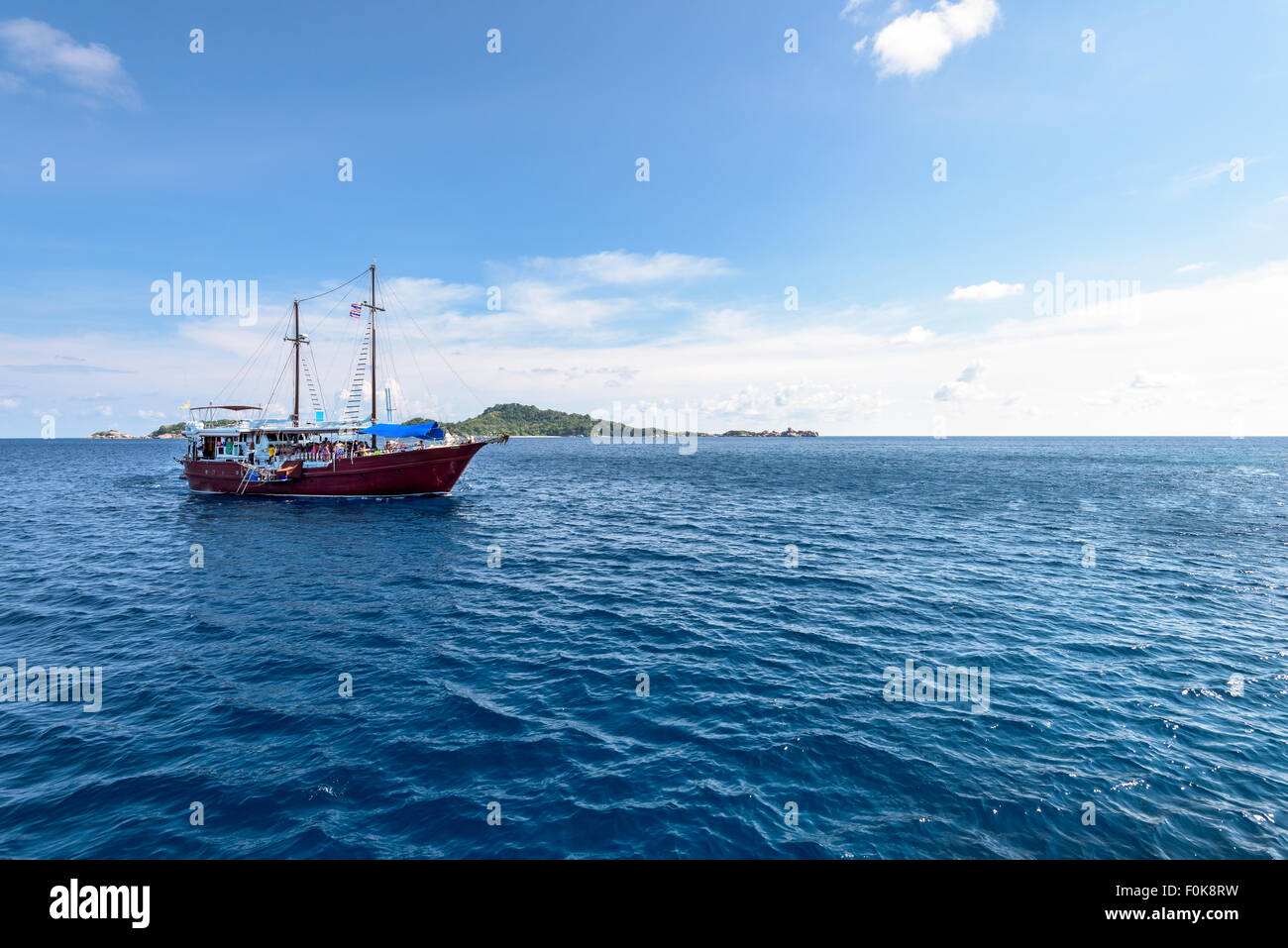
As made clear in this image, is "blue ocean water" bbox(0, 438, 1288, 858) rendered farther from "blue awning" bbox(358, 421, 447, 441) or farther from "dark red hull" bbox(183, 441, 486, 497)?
"blue awning" bbox(358, 421, 447, 441)

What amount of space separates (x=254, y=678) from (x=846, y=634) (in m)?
19.6

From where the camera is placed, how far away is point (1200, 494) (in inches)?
2373

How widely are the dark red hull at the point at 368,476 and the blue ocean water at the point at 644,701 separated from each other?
16470 millimetres

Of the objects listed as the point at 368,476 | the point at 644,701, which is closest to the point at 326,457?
the point at 368,476

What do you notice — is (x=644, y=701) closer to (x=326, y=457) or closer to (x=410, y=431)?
(x=410, y=431)

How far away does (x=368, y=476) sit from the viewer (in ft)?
164

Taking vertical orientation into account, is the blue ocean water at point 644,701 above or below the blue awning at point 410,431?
below

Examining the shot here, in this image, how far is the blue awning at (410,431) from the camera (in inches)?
1970

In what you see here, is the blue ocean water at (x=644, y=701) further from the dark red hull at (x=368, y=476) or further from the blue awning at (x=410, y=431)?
the blue awning at (x=410, y=431)

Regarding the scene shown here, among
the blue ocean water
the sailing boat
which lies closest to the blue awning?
the sailing boat

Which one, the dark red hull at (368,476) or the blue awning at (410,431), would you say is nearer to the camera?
the dark red hull at (368,476)

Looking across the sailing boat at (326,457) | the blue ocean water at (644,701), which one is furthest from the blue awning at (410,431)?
the blue ocean water at (644,701)
